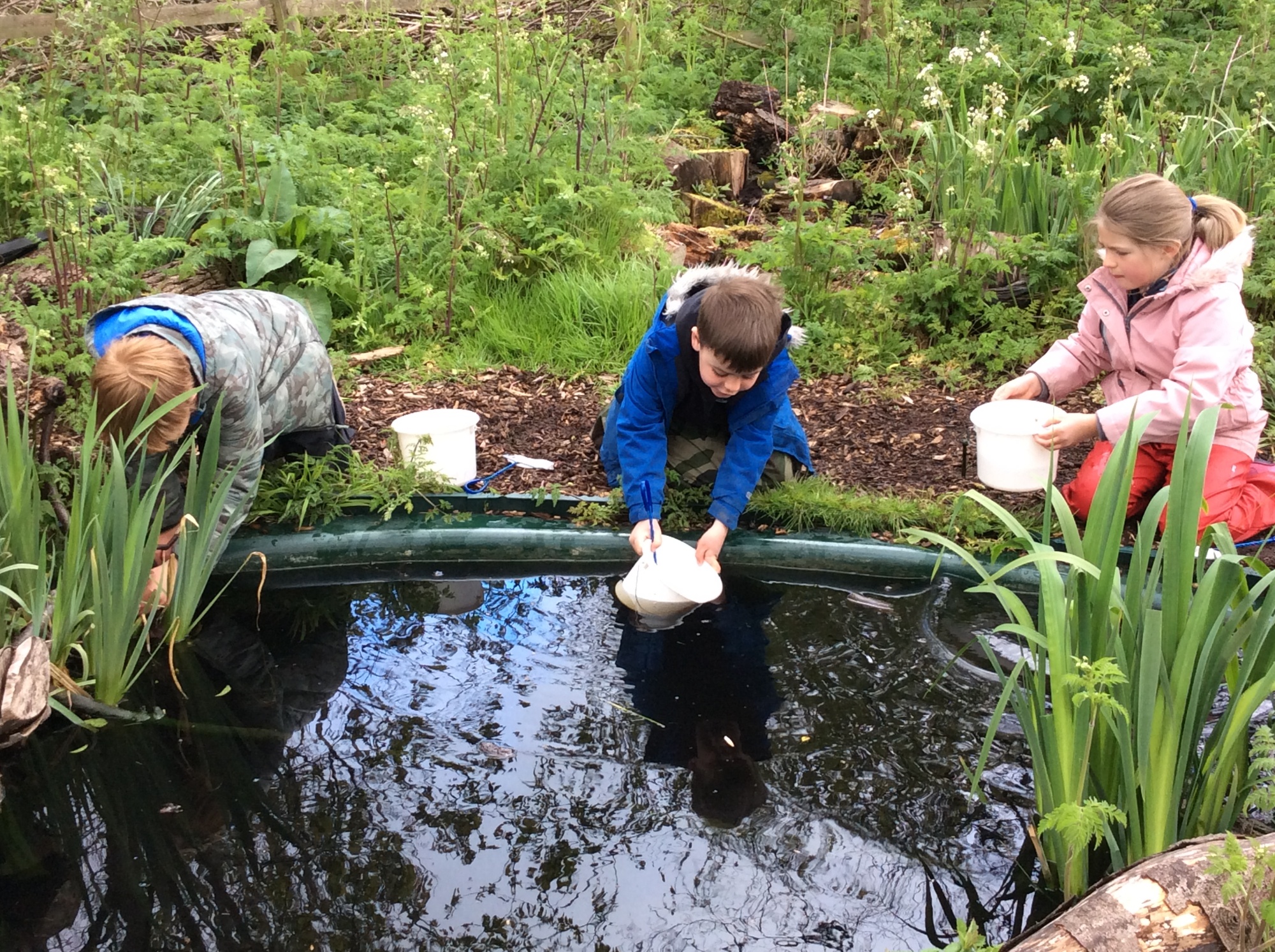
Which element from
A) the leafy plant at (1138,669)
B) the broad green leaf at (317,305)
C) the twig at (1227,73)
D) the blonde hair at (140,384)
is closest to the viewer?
the leafy plant at (1138,669)

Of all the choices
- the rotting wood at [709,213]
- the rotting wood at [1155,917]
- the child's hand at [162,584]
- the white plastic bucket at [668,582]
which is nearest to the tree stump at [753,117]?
the rotting wood at [709,213]

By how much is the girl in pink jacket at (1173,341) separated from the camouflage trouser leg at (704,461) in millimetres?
810

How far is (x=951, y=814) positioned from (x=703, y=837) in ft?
1.69

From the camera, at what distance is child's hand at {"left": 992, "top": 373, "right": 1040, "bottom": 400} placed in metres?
3.35

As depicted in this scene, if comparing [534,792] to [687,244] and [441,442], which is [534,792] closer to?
[441,442]

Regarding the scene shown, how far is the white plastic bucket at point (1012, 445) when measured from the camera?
3.04 metres

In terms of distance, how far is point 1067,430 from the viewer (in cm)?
297

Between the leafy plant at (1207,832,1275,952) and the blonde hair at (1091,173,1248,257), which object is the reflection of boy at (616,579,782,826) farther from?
the blonde hair at (1091,173,1248,257)

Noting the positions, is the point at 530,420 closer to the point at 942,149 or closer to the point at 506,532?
the point at 506,532

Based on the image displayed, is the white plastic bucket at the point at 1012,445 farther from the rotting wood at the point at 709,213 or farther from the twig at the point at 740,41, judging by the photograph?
the twig at the point at 740,41

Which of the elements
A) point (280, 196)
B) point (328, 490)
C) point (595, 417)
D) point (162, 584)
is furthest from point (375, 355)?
point (162, 584)

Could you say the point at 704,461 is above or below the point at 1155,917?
below

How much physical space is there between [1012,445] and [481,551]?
5.17ft

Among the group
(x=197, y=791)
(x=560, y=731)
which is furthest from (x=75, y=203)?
(x=560, y=731)
